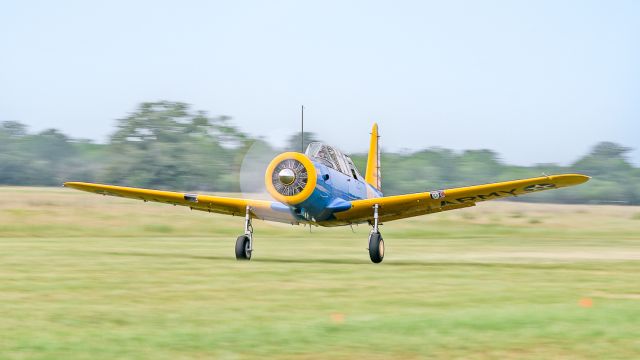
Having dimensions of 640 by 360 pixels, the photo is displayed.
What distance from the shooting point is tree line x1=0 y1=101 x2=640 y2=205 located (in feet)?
279

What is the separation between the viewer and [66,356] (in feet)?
24.6

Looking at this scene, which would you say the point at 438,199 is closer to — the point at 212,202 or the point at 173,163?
the point at 212,202

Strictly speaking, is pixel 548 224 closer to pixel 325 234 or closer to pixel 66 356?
pixel 325 234

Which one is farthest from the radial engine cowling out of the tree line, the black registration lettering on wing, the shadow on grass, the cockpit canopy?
the tree line

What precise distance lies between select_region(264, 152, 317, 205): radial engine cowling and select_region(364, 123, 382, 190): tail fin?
23.8 feet

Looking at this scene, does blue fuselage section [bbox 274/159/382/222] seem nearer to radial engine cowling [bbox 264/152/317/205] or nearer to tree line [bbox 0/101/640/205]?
radial engine cowling [bbox 264/152/317/205]

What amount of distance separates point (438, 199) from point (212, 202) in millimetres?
5128

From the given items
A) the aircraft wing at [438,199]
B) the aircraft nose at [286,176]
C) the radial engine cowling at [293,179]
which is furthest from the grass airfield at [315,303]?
the aircraft nose at [286,176]

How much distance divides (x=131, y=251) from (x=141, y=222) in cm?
1822

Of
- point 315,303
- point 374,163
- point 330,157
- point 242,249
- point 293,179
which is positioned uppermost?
point 374,163

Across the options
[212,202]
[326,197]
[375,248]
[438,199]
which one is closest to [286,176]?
[326,197]

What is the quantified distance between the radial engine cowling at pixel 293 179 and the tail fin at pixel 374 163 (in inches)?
285

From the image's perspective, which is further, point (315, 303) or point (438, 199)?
point (438, 199)

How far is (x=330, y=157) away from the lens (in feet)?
67.8
